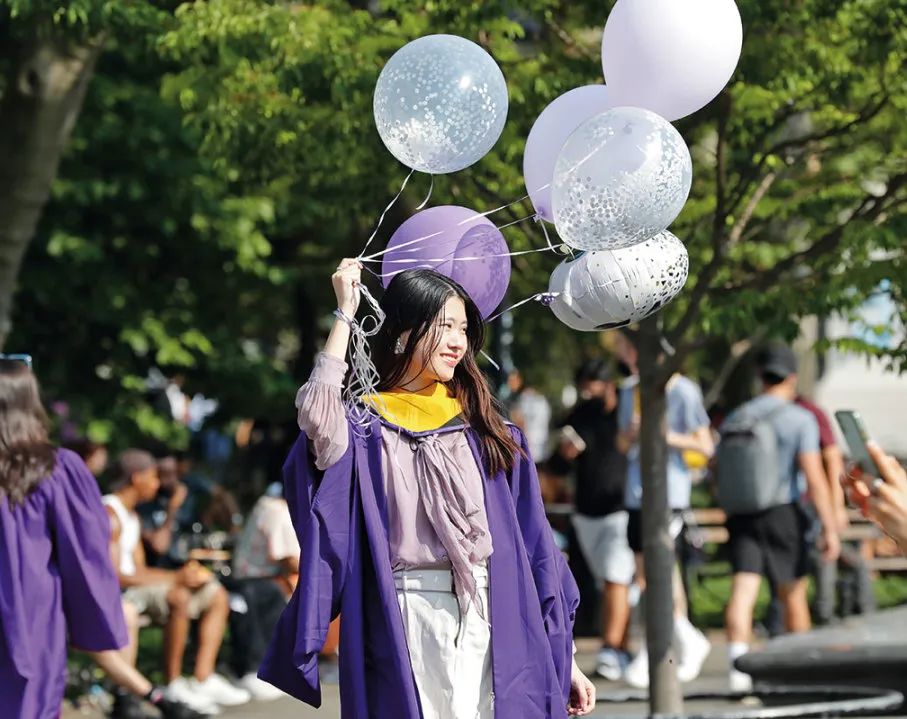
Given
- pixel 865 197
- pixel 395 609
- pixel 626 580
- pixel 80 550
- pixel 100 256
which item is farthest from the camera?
→ pixel 100 256

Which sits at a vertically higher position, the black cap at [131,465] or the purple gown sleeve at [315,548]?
the purple gown sleeve at [315,548]

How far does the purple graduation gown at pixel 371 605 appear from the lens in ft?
15.1

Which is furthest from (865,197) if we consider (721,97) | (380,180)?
(380,180)

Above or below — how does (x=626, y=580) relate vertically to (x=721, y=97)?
below

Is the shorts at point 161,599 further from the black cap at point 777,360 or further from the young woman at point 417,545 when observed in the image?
the young woman at point 417,545

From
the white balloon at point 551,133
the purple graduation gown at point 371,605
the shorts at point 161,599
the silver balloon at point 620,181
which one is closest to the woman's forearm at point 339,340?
the purple graduation gown at point 371,605

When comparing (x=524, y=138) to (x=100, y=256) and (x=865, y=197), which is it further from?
(x=100, y=256)

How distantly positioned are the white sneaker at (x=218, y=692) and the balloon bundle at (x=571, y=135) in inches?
215

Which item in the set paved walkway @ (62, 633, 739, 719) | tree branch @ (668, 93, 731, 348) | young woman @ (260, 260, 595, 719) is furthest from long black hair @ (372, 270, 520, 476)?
paved walkway @ (62, 633, 739, 719)

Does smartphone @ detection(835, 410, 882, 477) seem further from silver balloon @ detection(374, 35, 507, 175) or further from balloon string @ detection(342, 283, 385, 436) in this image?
silver balloon @ detection(374, 35, 507, 175)

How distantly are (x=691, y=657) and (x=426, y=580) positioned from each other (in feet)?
19.5

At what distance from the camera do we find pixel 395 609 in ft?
15.1

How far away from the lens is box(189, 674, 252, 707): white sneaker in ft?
34.2

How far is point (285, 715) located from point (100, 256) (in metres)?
4.10
